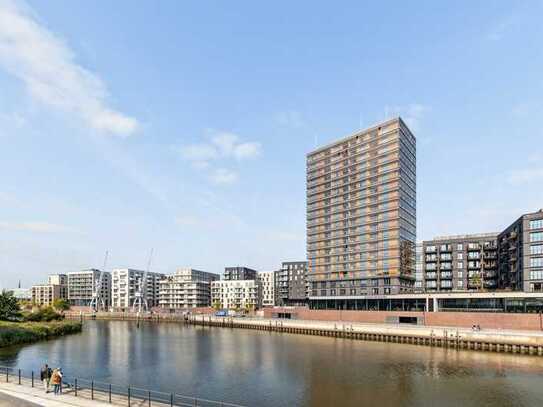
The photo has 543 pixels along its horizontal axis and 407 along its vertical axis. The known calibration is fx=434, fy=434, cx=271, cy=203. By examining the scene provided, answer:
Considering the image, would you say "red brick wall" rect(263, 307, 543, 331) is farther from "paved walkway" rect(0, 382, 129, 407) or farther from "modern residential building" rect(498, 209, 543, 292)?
"paved walkway" rect(0, 382, 129, 407)

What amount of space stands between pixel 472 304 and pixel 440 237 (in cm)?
6581

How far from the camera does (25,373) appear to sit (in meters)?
62.8

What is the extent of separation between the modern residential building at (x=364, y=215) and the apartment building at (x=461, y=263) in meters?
33.2

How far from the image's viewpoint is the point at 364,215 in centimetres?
16150

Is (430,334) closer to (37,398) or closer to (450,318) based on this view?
(450,318)

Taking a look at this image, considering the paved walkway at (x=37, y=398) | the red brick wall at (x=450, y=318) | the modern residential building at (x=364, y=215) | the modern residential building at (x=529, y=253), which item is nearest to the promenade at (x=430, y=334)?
the red brick wall at (x=450, y=318)

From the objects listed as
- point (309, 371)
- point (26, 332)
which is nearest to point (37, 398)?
point (309, 371)

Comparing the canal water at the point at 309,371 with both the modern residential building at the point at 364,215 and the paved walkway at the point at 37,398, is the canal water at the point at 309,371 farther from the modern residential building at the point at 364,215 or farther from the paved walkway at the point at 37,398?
the modern residential building at the point at 364,215

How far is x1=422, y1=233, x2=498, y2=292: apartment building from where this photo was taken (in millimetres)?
179000

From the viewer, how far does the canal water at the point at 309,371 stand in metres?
51.6

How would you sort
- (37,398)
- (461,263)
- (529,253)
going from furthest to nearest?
(461,263), (529,253), (37,398)

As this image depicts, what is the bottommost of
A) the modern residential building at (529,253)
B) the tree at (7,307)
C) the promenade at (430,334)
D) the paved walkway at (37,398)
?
the promenade at (430,334)

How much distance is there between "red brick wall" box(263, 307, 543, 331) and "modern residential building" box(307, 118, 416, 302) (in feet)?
34.4

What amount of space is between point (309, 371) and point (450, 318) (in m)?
71.6
